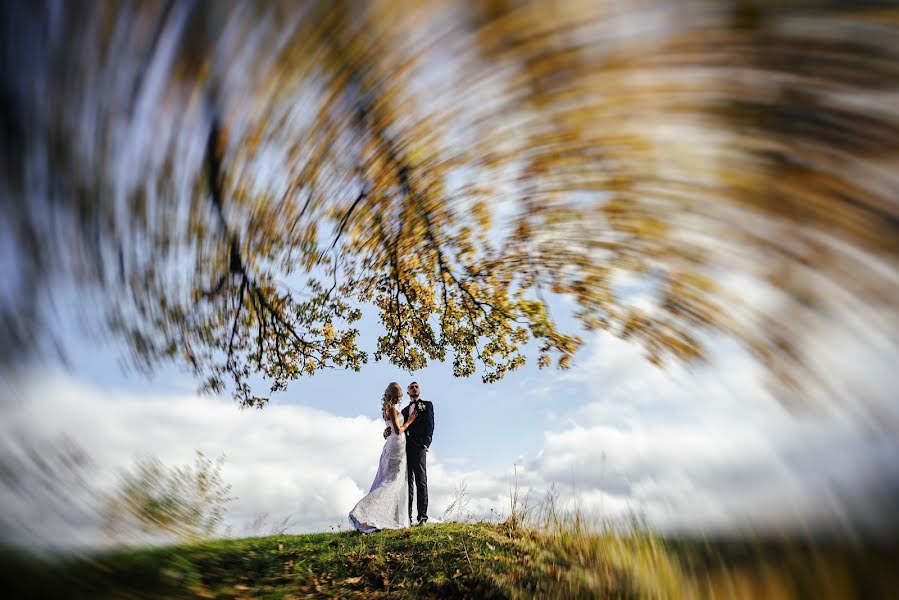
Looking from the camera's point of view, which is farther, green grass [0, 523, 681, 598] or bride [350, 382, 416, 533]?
bride [350, 382, 416, 533]

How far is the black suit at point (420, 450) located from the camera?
23.7ft

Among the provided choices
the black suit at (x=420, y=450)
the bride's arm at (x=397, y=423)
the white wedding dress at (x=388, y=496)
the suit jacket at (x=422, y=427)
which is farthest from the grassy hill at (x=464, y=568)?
the bride's arm at (x=397, y=423)

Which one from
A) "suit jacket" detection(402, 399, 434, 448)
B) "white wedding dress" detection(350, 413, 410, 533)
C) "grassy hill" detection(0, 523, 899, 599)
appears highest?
"suit jacket" detection(402, 399, 434, 448)

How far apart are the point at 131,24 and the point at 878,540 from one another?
4390 mm

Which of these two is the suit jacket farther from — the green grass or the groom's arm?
the green grass

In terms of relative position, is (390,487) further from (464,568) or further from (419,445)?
(464,568)

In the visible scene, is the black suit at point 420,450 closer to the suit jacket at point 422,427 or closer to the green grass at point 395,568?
the suit jacket at point 422,427

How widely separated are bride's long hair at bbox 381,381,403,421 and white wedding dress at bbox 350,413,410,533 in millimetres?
163

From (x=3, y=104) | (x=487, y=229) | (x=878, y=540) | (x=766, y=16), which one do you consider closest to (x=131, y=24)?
(x=3, y=104)

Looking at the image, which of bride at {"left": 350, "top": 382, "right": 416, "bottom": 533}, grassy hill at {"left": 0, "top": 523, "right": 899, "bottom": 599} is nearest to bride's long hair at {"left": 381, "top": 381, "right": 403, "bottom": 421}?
bride at {"left": 350, "top": 382, "right": 416, "bottom": 533}

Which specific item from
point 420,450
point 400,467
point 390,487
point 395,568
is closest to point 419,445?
point 420,450

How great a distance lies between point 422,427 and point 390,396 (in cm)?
68

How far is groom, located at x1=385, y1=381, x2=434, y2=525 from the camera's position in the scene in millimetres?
7219

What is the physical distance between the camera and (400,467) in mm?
7133
